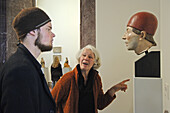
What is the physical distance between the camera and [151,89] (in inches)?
83.4

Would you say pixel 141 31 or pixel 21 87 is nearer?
pixel 21 87

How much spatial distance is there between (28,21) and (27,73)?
1.46 ft

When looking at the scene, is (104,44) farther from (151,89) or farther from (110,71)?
(151,89)

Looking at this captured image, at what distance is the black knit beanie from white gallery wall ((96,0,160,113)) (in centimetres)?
184

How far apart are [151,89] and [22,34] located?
→ 1545mm

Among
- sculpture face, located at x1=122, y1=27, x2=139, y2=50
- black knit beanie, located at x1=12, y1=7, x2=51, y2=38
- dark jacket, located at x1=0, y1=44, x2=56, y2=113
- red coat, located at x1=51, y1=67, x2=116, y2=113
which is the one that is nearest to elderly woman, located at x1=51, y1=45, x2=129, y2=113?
red coat, located at x1=51, y1=67, x2=116, y2=113

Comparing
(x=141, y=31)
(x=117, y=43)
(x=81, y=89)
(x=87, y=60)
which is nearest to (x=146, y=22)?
(x=141, y=31)

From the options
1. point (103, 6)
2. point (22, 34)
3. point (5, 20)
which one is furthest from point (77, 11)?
point (22, 34)

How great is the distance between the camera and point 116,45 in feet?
10.4

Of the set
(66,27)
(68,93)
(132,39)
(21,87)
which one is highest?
(66,27)

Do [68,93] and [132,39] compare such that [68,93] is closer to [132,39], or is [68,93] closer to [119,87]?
[119,87]

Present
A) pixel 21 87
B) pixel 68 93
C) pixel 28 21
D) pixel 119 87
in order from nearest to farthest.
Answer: pixel 21 87, pixel 28 21, pixel 68 93, pixel 119 87

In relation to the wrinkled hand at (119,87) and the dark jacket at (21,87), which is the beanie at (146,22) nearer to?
the wrinkled hand at (119,87)

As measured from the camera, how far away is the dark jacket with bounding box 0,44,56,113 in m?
1.14
